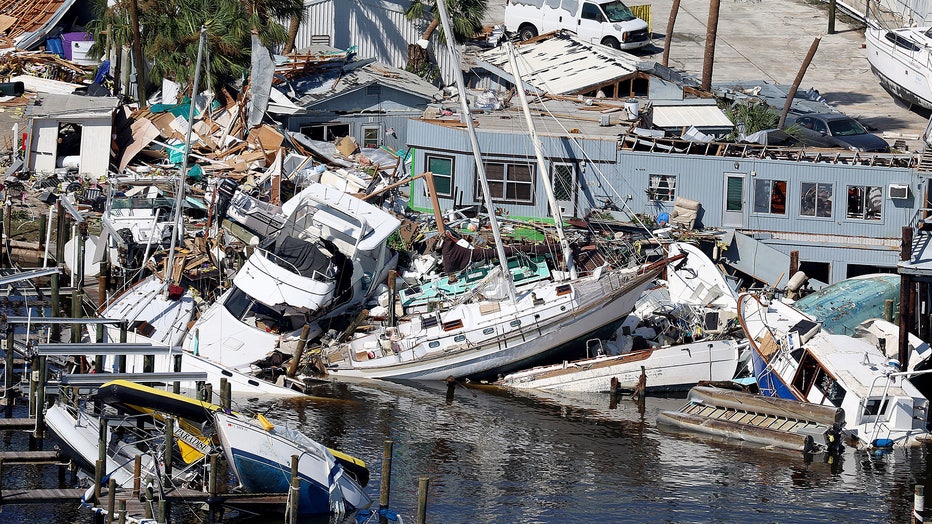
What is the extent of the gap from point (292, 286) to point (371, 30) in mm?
23045

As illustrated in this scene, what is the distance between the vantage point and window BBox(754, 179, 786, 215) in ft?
136

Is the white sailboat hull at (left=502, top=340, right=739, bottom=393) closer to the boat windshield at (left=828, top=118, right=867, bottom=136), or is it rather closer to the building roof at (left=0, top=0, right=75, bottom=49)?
the boat windshield at (left=828, top=118, right=867, bottom=136)

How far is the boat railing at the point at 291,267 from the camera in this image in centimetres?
3684

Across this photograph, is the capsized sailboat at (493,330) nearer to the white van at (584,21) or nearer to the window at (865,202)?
the window at (865,202)

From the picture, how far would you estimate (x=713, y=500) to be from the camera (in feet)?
97.6

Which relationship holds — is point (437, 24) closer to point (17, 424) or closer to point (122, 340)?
point (122, 340)

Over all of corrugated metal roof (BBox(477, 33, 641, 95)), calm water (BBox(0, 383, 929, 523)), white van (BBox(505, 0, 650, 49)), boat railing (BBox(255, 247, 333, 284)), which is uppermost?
white van (BBox(505, 0, 650, 49))

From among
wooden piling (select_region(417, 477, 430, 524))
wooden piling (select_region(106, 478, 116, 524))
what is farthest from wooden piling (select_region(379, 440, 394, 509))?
wooden piling (select_region(106, 478, 116, 524))

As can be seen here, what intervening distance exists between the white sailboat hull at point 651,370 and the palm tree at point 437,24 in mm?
18769

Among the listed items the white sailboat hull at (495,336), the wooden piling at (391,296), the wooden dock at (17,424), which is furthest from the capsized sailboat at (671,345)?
the wooden dock at (17,424)

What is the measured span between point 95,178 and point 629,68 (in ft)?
58.3

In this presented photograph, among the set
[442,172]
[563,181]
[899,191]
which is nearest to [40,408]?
[442,172]

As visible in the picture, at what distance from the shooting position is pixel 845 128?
47.4 metres

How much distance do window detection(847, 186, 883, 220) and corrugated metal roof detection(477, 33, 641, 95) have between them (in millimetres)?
11396
